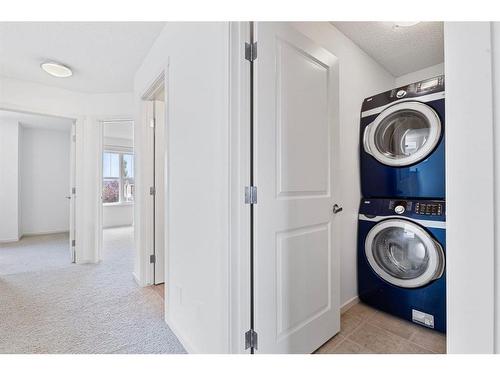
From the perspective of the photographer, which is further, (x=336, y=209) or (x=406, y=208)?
(x=406, y=208)

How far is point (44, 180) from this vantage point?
4.75 m

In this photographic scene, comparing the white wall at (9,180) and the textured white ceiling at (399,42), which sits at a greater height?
the textured white ceiling at (399,42)

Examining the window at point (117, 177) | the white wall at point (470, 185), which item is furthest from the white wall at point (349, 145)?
the window at point (117, 177)

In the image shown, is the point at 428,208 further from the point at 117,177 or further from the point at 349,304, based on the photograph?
the point at 117,177

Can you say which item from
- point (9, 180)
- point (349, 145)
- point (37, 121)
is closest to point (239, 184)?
point (349, 145)

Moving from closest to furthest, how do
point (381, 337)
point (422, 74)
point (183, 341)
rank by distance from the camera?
point (183, 341)
point (381, 337)
point (422, 74)

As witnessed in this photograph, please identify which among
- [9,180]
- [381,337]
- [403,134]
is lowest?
[381,337]

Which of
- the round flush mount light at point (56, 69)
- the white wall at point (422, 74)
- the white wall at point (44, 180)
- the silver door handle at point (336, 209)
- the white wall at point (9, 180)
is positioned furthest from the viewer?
the white wall at point (44, 180)

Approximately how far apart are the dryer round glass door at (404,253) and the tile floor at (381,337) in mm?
293

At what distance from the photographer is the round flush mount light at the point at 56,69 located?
2287 millimetres

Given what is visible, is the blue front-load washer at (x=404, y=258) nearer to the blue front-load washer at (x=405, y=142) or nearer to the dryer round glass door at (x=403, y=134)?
the blue front-load washer at (x=405, y=142)

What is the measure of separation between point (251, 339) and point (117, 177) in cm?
567
